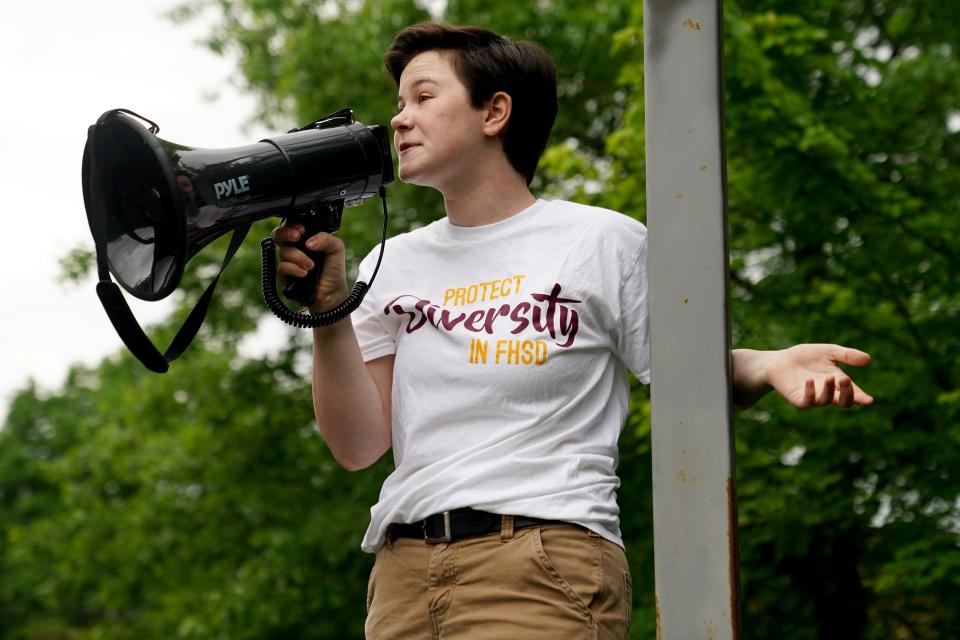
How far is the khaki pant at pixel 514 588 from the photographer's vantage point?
1.86 meters

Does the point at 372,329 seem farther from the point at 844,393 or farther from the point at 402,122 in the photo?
the point at 844,393

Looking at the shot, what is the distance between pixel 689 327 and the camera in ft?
5.21

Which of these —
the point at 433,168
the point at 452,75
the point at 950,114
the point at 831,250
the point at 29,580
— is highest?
the point at 950,114

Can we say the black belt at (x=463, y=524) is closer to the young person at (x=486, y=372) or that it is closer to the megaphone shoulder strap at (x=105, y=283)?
the young person at (x=486, y=372)

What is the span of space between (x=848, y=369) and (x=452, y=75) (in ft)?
11.5

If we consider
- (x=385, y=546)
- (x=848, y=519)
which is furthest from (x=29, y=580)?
(x=385, y=546)

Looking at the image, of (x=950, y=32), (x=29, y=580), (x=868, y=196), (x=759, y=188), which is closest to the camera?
(x=868, y=196)

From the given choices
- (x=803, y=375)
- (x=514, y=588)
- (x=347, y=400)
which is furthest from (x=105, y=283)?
(x=803, y=375)

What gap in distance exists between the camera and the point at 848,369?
5.20 m

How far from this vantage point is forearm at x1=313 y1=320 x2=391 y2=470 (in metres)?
2.06

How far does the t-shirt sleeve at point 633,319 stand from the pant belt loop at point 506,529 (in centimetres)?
34

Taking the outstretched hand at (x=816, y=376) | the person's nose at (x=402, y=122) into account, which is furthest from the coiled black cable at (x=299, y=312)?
the outstretched hand at (x=816, y=376)

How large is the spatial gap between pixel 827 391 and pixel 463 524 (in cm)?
66

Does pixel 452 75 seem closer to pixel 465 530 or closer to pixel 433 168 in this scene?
pixel 433 168
